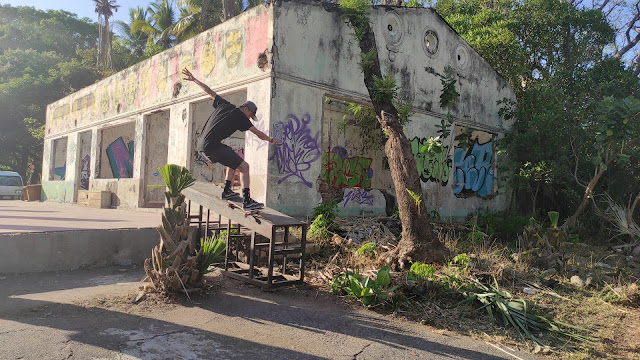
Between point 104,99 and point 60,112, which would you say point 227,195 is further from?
point 60,112

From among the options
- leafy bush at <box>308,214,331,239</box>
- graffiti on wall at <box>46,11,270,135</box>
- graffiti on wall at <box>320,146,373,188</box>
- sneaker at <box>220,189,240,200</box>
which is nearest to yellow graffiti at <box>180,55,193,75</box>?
graffiti on wall at <box>46,11,270,135</box>

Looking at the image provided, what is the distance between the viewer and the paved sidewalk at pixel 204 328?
3453 mm

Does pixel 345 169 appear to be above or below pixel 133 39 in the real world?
below

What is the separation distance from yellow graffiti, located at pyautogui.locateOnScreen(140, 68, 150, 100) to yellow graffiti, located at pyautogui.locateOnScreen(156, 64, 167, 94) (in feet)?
2.23

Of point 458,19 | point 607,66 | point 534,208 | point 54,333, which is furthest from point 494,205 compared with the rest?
point 54,333

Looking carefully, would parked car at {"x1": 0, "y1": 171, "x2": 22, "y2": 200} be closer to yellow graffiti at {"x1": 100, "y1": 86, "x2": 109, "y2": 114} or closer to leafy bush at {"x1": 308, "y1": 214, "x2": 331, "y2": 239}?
yellow graffiti at {"x1": 100, "y1": 86, "x2": 109, "y2": 114}

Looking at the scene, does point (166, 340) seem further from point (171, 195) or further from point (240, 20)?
point (240, 20)

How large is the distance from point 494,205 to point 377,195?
201 inches

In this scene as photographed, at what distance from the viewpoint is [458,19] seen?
14.9 meters

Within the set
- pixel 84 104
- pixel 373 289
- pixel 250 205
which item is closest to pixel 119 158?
→ pixel 84 104

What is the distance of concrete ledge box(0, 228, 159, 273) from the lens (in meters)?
5.47

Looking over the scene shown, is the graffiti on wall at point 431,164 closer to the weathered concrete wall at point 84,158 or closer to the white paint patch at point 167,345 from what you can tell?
the white paint patch at point 167,345

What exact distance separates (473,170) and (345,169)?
393 cm

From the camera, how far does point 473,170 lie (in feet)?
41.5
